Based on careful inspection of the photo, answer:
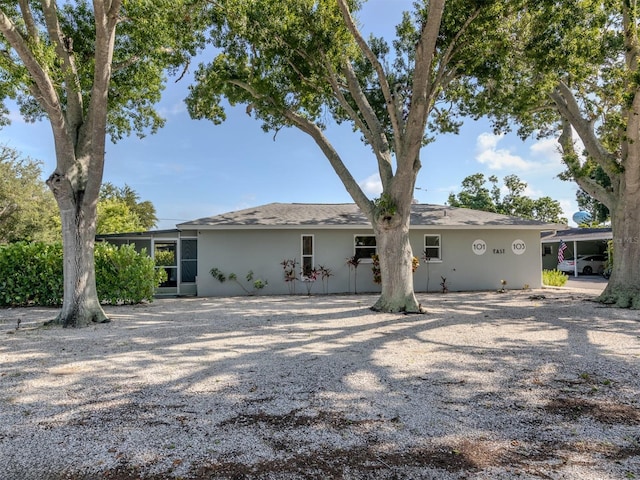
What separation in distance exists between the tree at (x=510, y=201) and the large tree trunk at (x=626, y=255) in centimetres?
2833

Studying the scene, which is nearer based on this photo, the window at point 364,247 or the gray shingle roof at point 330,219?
the gray shingle roof at point 330,219

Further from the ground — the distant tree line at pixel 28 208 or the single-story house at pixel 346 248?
the distant tree line at pixel 28 208

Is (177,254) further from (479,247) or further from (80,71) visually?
(479,247)

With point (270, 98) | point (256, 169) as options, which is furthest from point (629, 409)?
point (256, 169)

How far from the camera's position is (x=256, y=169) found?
2552 cm

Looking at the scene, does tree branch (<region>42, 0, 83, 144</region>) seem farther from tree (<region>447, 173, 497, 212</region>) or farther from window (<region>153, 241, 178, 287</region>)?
tree (<region>447, 173, 497, 212</region>)

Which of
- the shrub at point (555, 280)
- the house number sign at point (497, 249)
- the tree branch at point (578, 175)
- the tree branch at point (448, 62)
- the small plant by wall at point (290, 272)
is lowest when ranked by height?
the shrub at point (555, 280)

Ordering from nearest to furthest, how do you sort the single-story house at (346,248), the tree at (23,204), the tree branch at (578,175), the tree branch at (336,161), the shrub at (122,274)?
1. the tree branch at (336,161)
2. the shrub at (122,274)
3. the tree branch at (578,175)
4. the single-story house at (346,248)
5. the tree at (23,204)

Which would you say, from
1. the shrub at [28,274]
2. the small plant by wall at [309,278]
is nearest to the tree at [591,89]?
the small plant by wall at [309,278]

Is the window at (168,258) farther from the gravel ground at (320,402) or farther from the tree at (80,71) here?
the gravel ground at (320,402)

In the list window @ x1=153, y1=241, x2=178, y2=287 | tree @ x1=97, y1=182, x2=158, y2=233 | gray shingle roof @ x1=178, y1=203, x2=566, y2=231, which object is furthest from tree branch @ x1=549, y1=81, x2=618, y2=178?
tree @ x1=97, y1=182, x2=158, y2=233

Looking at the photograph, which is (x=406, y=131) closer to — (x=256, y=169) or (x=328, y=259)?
(x=328, y=259)

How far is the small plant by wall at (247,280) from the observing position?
48.1 feet

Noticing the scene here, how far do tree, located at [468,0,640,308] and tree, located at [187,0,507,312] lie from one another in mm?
1147
